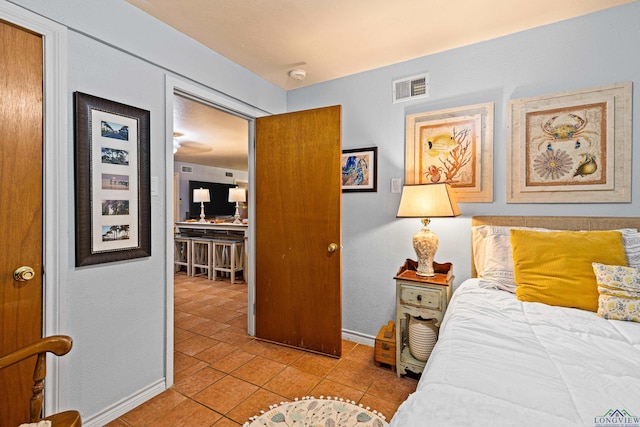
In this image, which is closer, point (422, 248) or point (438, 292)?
point (438, 292)

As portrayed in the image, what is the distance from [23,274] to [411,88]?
9.17 feet

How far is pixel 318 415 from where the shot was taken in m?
1.77

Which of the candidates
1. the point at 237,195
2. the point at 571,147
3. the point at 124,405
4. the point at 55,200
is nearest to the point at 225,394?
the point at 124,405

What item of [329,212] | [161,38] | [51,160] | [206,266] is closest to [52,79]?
[51,160]

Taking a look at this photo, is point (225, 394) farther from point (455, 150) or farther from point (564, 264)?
point (455, 150)

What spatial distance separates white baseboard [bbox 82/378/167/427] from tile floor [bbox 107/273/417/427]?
0.03 m

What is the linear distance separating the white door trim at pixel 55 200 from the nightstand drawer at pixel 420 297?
202 cm

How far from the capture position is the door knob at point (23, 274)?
1.42 meters

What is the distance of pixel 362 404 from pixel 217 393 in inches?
37.8

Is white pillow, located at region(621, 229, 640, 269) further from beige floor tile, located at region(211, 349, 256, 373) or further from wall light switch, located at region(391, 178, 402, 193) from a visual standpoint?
beige floor tile, located at region(211, 349, 256, 373)

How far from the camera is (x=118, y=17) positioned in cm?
177

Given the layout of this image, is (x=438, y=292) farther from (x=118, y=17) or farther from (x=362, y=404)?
(x=118, y=17)

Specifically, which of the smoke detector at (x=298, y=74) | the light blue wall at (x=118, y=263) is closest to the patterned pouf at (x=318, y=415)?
the light blue wall at (x=118, y=263)

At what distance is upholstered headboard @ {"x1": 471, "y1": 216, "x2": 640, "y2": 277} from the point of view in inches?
73.4
